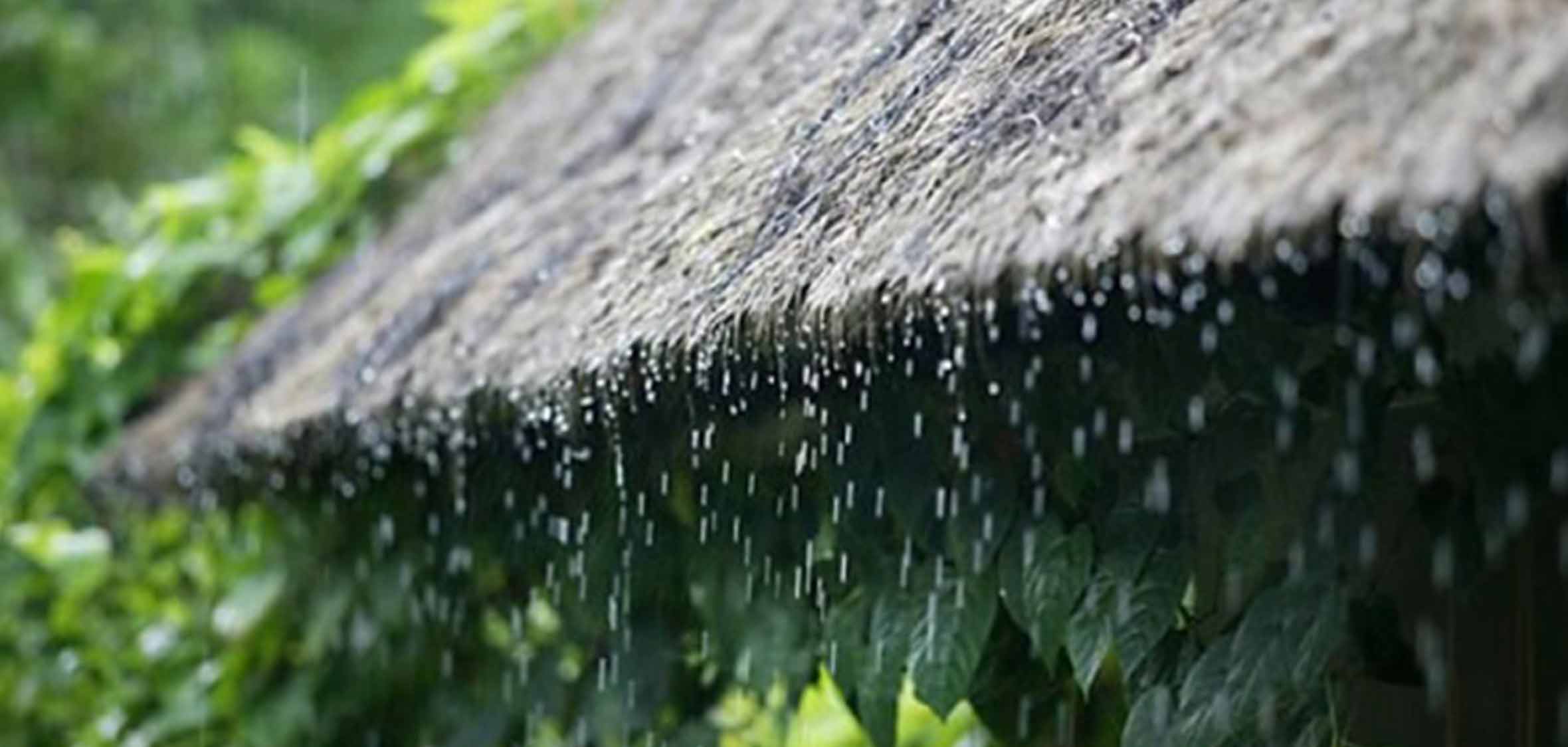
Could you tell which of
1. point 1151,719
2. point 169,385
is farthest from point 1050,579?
point 169,385

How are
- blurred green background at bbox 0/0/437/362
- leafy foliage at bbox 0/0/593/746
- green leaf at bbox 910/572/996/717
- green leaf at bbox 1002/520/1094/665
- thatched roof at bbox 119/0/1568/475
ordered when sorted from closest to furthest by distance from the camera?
1. thatched roof at bbox 119/0/1568/475
2. green leaf at bbox 1002/520/1094/665
3. green leaf at bbox 910/572/996/717
4. leafy foliage at bbox 0/0/593/746
5. blurred green background at bbox 0/0/437/362

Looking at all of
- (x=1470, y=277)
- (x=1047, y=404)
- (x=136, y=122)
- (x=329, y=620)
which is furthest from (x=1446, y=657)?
(x=136, y=122)

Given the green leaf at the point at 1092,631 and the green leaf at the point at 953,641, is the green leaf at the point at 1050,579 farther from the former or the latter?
the green leaf at the point at 953,641

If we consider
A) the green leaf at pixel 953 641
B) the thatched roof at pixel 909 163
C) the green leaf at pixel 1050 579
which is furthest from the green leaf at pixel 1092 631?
the thatched roof at pixel 909 163

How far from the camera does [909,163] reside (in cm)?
330

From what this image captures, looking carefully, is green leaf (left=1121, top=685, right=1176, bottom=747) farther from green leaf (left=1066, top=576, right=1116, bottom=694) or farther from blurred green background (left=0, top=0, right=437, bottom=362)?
blurred green background (left=0, top=0, right=437, bottom=362)

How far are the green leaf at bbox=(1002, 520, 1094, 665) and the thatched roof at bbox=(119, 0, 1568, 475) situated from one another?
0.45m

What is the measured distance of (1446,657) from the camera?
3.31 meters

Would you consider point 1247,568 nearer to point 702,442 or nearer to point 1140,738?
point 1140,738

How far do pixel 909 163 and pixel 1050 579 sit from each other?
51cm

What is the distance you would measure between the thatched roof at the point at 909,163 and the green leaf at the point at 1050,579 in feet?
A: 1.49

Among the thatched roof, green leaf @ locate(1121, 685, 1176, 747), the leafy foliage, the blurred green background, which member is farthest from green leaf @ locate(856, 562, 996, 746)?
the blurred green background

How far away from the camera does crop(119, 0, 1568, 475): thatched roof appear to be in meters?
2.19

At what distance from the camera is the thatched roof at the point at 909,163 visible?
2.19 metres
